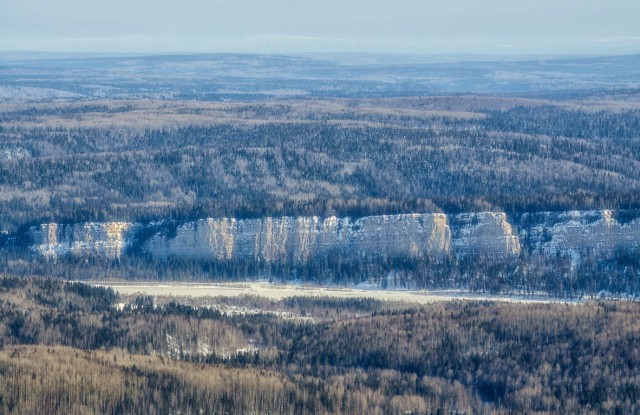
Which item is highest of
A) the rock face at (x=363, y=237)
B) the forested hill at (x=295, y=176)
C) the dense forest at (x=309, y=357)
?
the dense forest at (x=309, y=357)

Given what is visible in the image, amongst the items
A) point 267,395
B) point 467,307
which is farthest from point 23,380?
point 467,307

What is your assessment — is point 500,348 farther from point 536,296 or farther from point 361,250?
point 361,250

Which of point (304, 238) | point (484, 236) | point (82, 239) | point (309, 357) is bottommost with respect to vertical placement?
point (82, 239)

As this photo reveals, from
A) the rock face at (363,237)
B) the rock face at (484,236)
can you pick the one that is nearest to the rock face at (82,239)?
the rock face at (363,237)

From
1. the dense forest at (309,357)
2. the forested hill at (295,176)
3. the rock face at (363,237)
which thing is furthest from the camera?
the forested hill at (295,176)

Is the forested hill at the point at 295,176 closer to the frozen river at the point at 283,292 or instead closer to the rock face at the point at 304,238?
the rock face at the point at 304,238

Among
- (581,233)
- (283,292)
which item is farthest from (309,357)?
(581,233)

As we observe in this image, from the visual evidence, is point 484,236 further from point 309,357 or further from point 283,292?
point 309,357
